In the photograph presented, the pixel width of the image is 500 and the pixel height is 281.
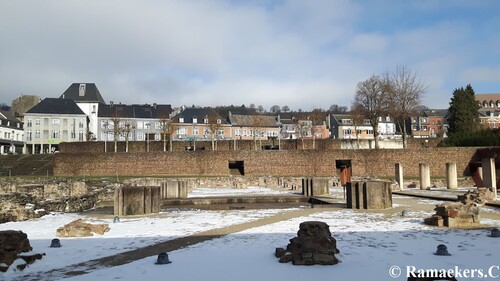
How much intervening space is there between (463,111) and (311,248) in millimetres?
63250

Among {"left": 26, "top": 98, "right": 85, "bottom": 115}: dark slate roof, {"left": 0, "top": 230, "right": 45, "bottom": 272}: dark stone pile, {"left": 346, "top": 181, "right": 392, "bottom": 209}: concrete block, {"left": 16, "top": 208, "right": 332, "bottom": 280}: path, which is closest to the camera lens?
{"left": 16, "top": 208, "right": 332, "bottom": 280}: path

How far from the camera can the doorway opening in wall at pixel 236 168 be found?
43.8 m

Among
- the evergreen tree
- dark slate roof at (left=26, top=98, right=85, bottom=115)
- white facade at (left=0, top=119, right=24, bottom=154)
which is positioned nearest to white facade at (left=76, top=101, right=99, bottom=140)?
dark slate roof at (left=26, top=98, right=85, bottom=115)

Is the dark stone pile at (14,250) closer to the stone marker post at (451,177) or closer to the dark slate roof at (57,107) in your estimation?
the stone marker post at (451,177)

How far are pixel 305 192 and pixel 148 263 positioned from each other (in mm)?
16334

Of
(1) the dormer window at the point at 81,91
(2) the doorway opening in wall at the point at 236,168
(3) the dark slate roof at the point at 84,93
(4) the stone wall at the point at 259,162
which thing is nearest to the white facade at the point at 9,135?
(3) the dark slate roof at the point at 84,93

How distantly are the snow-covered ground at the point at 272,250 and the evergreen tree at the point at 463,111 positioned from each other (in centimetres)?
5582

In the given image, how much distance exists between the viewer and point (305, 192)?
22828 millimetres

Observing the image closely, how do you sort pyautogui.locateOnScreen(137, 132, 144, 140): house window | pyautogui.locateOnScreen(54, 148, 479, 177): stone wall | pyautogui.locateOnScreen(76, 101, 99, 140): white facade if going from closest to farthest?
pyautogui.locateOnScreen(54, 148, 479, 177): stone wall < pyautogui.locateOnScreen(137, 132, 144, 140): house window < pyautogui.locateOnScreen(76, 101, 99, 140): white facade

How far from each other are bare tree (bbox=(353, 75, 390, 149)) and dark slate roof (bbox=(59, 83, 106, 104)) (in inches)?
1983

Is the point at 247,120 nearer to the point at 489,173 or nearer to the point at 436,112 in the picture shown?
the point at 436,112

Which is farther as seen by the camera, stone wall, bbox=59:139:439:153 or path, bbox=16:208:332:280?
stone wall, bbox=59:139:439:153

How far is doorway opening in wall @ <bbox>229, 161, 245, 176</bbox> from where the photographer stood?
4384 centimetres

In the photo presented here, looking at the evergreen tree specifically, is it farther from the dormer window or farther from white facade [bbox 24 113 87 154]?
the dormer window
